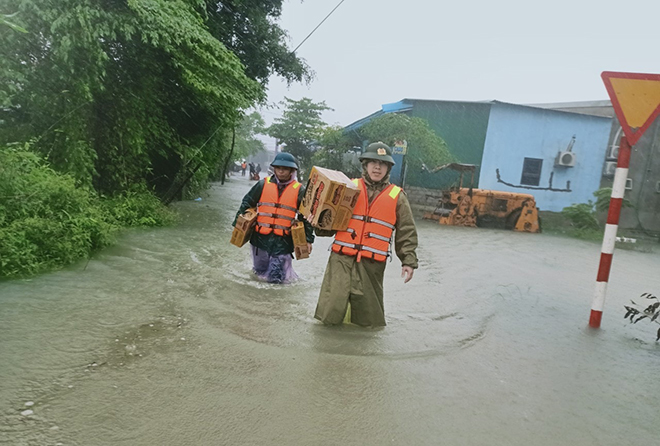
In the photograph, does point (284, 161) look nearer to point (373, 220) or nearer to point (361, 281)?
point (373, 220)

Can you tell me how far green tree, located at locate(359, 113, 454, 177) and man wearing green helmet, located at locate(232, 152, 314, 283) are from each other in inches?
506

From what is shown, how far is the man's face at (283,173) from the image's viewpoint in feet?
19.0

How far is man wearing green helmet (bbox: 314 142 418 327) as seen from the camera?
4.49 m

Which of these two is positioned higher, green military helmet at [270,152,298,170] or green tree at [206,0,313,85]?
green tree at [206,0,313,85]

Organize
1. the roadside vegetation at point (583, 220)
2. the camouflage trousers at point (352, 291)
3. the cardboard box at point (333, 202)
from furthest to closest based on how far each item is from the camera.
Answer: the roadside vegetation at point (583, 220) < the camouflage trousers at point (352, 291) < the cardboard box at point (333, 202)

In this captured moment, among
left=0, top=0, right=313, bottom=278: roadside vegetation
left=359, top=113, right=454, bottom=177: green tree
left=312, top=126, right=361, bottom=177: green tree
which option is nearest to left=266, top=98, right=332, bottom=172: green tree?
left=312, top=126, right=361, bottom=177: green tree

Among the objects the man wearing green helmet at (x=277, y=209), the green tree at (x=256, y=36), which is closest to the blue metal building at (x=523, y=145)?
the green tree at (x=256, y=36)

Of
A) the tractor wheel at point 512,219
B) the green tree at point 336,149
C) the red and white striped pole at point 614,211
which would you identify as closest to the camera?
the red and white striped pole at point 614,211

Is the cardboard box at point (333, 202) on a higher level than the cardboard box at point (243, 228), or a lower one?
higher

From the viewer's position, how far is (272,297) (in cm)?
551

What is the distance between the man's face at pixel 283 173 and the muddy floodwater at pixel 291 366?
1309mm

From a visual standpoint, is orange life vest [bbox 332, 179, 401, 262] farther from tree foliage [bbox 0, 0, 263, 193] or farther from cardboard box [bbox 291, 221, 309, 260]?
tree foliage [bbox 0, 0, 263, 193]

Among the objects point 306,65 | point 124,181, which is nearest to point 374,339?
point 124,181

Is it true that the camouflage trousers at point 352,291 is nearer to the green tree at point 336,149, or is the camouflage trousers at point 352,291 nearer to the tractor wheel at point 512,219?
the tractor wheel at point 512,219
